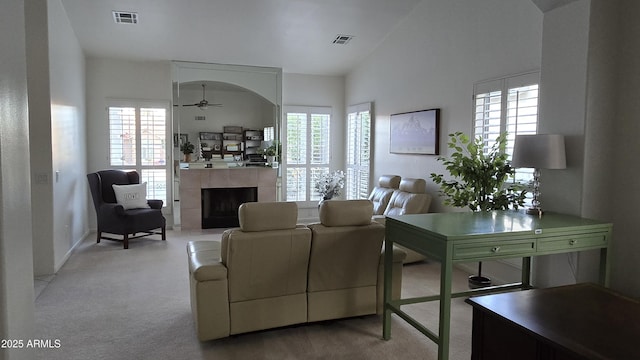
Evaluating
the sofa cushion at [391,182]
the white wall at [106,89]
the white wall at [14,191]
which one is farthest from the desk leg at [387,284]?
the white wall at [106,89]

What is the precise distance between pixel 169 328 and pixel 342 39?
17.2ft

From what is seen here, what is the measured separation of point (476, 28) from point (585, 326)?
162 inches

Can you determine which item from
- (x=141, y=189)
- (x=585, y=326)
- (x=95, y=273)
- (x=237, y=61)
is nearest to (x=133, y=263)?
(x=95, y=273)

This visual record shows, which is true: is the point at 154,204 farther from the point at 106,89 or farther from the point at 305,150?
the point at 305,150

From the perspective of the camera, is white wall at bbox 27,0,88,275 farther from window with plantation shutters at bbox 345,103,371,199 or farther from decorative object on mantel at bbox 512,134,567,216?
decorative object on mantel at bbox 512,134,567,216

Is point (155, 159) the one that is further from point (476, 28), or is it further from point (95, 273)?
point (476, 28)

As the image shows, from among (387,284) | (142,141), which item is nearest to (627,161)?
(387,284)

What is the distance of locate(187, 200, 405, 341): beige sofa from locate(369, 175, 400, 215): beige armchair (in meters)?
2.57

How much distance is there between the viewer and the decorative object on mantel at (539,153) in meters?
3.31

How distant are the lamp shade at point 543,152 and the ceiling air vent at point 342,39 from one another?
13.5 ft

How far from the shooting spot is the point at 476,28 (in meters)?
4.93

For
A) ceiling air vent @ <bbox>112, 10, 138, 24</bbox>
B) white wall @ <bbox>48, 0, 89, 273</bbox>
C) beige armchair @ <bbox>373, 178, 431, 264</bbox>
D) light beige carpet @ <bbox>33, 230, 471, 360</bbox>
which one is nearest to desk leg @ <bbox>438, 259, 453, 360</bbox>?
light beige carpet @ <bbox>33, 230, 471, 360</bbox>

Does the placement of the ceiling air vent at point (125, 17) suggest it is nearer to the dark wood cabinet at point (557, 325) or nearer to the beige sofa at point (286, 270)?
the beige sofa at point (286, 270)

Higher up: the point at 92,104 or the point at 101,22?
the point at 101,22
